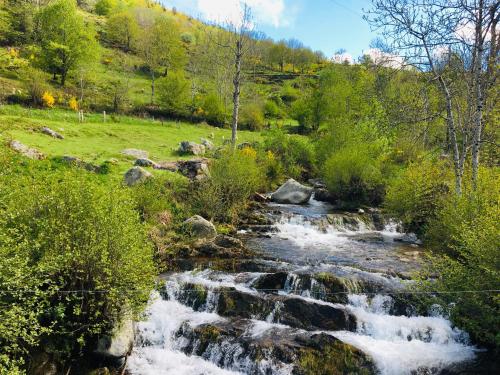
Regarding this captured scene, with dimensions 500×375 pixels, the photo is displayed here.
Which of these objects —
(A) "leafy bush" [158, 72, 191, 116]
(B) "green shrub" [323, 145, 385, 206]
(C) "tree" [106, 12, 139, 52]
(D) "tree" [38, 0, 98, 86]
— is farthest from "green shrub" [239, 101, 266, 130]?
(C) "tree" [106, 12, 139, 52]

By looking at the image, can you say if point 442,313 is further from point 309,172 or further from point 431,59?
point 309,172

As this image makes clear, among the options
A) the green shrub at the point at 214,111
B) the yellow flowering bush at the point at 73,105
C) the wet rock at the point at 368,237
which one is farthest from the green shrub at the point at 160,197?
the green shrub at the point at 214,111

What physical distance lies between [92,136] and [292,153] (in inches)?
636

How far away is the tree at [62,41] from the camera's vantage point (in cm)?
5359

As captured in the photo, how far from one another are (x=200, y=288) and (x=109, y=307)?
383 centimetres

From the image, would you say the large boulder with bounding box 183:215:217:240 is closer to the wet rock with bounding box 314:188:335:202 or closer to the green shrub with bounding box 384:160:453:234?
the green shrub with bounding box 384:160:453:234

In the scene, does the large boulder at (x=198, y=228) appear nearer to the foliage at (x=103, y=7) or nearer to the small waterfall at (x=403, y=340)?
the small waterfall at (x=403, y=340)

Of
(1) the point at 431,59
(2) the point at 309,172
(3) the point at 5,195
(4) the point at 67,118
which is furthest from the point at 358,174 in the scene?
(4) the point at 67,118

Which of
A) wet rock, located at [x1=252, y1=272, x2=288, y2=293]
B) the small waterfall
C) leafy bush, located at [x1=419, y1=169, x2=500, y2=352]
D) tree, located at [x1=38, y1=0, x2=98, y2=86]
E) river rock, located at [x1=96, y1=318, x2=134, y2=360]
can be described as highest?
tree, located at [x1=38, y1=0, x2=98, y2=86]

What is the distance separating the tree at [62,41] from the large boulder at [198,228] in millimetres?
45554

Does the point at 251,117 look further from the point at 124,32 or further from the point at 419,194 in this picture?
the point at 124,32

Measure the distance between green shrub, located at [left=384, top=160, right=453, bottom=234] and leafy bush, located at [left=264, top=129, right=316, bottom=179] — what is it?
1143cm

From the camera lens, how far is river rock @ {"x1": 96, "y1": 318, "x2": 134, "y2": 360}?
948cm

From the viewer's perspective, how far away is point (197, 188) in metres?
20.9
